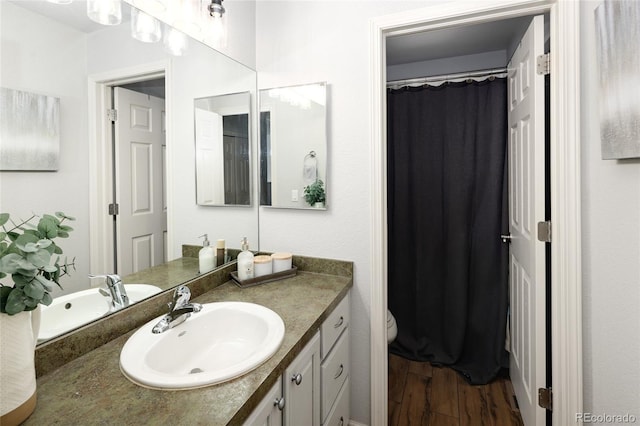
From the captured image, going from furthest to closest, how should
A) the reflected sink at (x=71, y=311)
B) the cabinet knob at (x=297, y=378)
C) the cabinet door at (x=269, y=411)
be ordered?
the cabinet knob at (x=297, y=378) < the reflected sink at (x=71, y=311) < the cabinet door at (x=269, y=411)

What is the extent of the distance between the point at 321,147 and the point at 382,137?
1.03 feet

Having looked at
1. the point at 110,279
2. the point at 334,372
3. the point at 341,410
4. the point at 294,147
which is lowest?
the point at 341,410

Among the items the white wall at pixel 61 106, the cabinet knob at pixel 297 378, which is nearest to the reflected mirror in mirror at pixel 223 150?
the white wall at pixel 61 106

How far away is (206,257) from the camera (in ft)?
4.89

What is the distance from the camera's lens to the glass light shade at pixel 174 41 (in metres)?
1.25

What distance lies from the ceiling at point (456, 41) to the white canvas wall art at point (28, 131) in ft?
6.04

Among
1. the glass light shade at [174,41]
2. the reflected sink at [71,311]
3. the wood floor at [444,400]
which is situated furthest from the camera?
the wood floor at [444,400]

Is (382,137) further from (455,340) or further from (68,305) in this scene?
(455,340)

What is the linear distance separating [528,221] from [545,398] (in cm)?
81

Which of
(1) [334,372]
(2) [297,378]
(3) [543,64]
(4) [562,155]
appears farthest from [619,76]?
(1) [334,372]

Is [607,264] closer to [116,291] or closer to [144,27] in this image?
[116,291]

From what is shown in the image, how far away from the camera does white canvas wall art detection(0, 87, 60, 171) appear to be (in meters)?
0.78

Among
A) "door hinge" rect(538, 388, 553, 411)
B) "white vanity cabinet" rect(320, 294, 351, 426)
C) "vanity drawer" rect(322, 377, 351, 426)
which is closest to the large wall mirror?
"white vanity cabinet" rect(320, 294, 351, 426)

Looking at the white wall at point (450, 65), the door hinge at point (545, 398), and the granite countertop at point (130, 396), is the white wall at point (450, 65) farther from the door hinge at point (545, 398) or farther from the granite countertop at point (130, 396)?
the granite countertop at point (130, 396)
